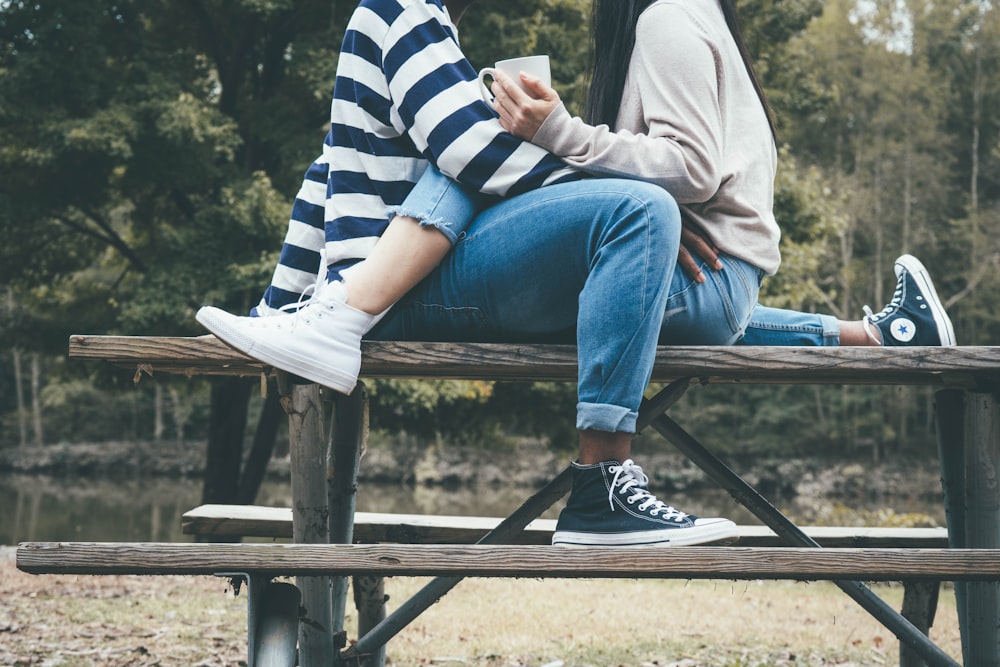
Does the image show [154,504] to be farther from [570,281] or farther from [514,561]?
[514,561]

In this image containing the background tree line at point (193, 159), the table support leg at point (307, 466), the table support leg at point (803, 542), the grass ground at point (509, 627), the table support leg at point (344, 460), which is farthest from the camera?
the background tree line at point (193, 159)

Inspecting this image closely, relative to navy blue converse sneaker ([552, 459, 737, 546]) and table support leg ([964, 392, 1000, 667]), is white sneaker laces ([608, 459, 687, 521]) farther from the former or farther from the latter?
table support leg ([964, 392, 1000, 667])

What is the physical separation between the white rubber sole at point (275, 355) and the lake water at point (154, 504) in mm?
12504

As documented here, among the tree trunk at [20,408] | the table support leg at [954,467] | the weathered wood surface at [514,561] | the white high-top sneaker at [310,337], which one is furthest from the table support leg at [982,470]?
the tree trunk at [20,408]

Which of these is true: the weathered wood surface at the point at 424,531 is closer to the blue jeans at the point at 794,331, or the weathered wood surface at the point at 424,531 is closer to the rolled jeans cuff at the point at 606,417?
the blue jeans at the point at 794,331

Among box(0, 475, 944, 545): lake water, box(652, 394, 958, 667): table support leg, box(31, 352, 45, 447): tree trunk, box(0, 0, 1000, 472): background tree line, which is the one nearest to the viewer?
box(652, 394, 958, 667): table support leg

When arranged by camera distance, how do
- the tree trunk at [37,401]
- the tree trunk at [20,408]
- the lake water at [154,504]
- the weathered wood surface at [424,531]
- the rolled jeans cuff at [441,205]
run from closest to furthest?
the rolled jeans cuff at [441,205] → the weathered wood surface at [424,531] → the lake water at [154,504] → the tree trunk at [37,401] → the tree trunk at [20,408]

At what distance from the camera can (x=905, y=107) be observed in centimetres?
2984

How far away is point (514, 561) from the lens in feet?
5.57

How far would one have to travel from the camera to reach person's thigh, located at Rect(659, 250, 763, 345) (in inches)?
79.4

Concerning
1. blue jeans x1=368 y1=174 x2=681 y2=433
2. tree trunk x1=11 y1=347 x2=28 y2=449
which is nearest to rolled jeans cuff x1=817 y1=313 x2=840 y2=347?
blue jeans x1=368 y1=174 x2=681 y2=433

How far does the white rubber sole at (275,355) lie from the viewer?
1.81 meters

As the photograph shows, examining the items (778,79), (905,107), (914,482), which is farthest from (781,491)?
(778,79)

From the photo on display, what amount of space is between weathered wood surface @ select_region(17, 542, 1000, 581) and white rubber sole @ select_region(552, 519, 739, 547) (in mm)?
100
